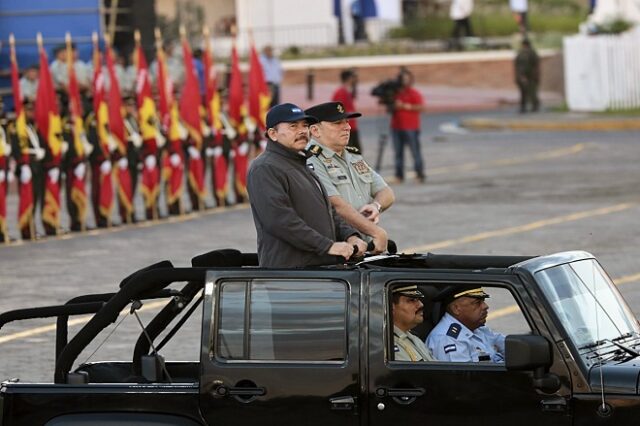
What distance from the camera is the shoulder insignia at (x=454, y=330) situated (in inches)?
311

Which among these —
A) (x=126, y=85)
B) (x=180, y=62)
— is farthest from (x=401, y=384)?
(x=180, y=62)

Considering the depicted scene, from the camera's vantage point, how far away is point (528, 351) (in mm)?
7113

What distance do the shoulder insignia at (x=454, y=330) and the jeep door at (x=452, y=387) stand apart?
18.5 inches

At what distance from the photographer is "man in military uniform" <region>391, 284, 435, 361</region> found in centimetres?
758

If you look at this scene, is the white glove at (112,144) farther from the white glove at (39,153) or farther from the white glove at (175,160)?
the white glove at (39,153)

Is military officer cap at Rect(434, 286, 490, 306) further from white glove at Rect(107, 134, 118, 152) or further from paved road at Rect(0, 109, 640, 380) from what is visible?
white glove at Rect(107, 134, 118, 152)

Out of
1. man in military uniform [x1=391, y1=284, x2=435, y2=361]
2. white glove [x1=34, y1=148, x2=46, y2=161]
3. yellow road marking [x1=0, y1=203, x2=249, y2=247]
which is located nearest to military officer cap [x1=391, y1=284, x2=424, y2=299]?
man in military uniform [x1=391, y1=284, x2=435, y2=361]

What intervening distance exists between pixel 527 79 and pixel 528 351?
38.7 meters

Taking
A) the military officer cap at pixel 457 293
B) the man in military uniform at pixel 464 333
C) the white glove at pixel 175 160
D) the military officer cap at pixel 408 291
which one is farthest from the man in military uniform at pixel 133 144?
the military officer cap at pixel 408 291

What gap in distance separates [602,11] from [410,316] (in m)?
38.8

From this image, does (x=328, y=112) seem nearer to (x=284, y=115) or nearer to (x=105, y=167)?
(x=284, y=115)

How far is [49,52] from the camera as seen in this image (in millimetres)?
34125

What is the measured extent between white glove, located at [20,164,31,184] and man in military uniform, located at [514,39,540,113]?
24503 mm

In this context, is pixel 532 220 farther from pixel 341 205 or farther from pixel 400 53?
pixel 400 53
